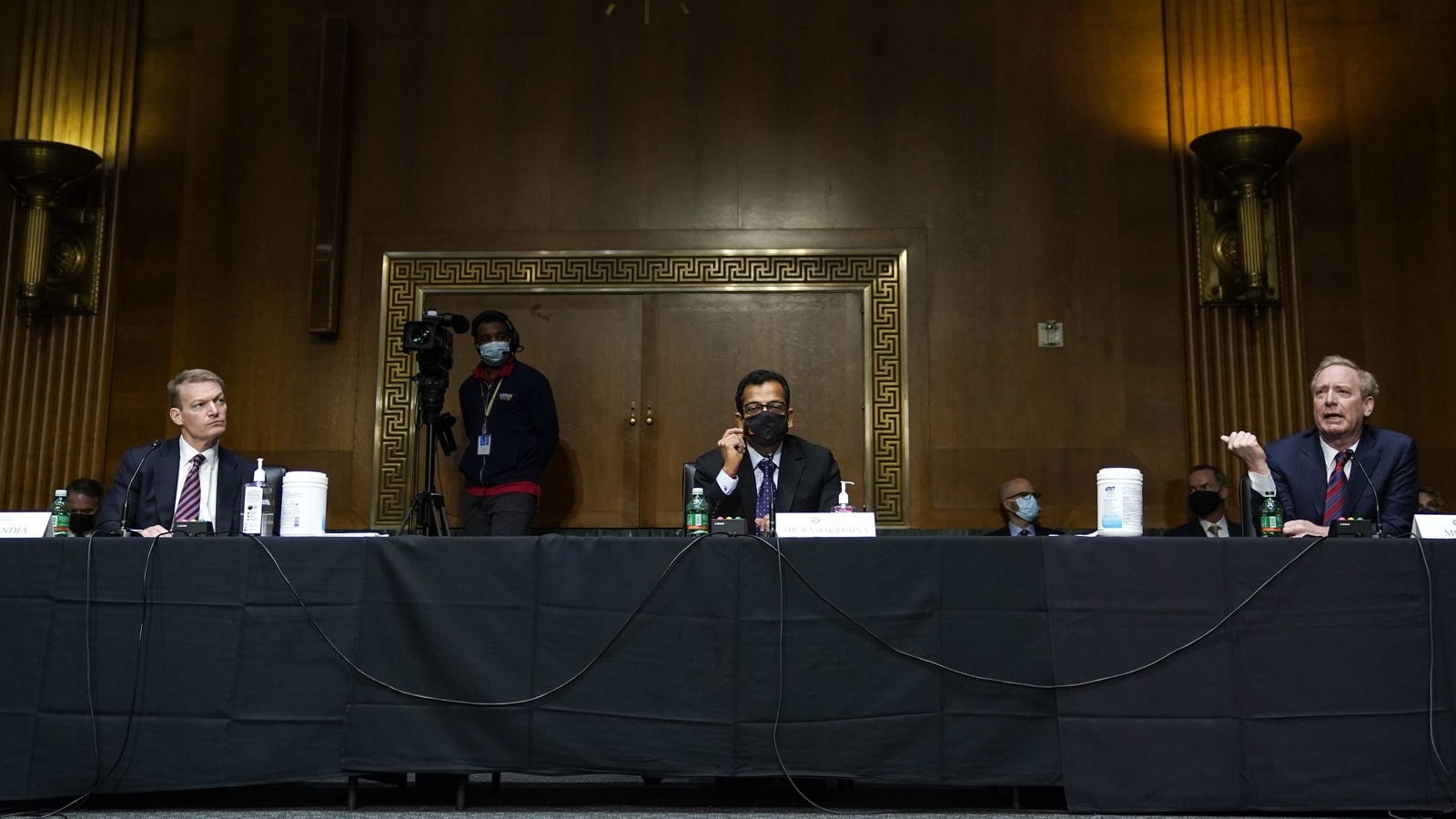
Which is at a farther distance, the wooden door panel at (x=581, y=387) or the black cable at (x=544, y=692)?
the wooden door panel at (x=581, y=387)

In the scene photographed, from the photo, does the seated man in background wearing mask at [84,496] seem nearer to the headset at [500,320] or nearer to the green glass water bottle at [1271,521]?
the headset at [500,320]

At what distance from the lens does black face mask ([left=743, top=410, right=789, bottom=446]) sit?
13.8 ft

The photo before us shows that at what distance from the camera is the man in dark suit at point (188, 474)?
410cm

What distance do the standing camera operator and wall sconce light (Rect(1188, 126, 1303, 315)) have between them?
3.33m

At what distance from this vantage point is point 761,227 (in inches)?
256

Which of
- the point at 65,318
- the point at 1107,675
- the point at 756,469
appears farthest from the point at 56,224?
the point at 1107,675

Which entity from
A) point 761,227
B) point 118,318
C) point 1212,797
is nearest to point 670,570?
point 1212,797

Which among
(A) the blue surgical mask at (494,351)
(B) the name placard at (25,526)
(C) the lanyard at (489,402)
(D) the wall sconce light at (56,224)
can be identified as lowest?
(B) the name placard at (25,526)

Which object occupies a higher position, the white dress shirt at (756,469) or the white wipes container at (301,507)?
the white dress shirt at (756,469)

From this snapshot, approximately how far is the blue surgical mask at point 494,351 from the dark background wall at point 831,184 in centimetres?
80

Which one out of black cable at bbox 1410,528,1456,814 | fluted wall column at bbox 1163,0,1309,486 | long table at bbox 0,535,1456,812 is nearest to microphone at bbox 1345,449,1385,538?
black cable at bbox 1410,528,1456,814

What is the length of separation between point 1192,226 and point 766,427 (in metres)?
3.24

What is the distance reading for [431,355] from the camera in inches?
224

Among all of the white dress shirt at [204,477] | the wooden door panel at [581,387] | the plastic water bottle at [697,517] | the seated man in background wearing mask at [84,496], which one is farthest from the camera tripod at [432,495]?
the plastic water bottle at [697,517]
